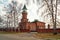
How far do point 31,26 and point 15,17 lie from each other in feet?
21.3

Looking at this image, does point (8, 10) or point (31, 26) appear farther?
point (31, 26)

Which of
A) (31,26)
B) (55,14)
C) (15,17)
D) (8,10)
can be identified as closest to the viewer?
(55,14)

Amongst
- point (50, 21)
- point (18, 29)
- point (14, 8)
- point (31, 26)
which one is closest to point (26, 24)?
point (31, 26)

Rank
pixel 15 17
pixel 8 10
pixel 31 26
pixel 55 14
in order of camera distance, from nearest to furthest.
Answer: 1. pixel 55 14
2. pixel 8 10
3. pixel 15 17
4. pixel 31 26

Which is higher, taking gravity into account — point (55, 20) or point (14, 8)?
point (14, 8)

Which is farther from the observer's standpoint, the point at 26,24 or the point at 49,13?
Result: the point at 26,24

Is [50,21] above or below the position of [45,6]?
below

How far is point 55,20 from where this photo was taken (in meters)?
14.2

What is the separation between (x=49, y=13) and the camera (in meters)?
14.3

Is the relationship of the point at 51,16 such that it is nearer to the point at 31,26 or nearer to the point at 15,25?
the point at 15,25

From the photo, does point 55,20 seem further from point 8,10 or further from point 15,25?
point 15,25

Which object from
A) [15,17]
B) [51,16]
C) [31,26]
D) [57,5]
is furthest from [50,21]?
[31,26]

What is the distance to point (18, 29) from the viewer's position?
88.9 feet

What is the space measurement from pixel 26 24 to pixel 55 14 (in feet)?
60.1
